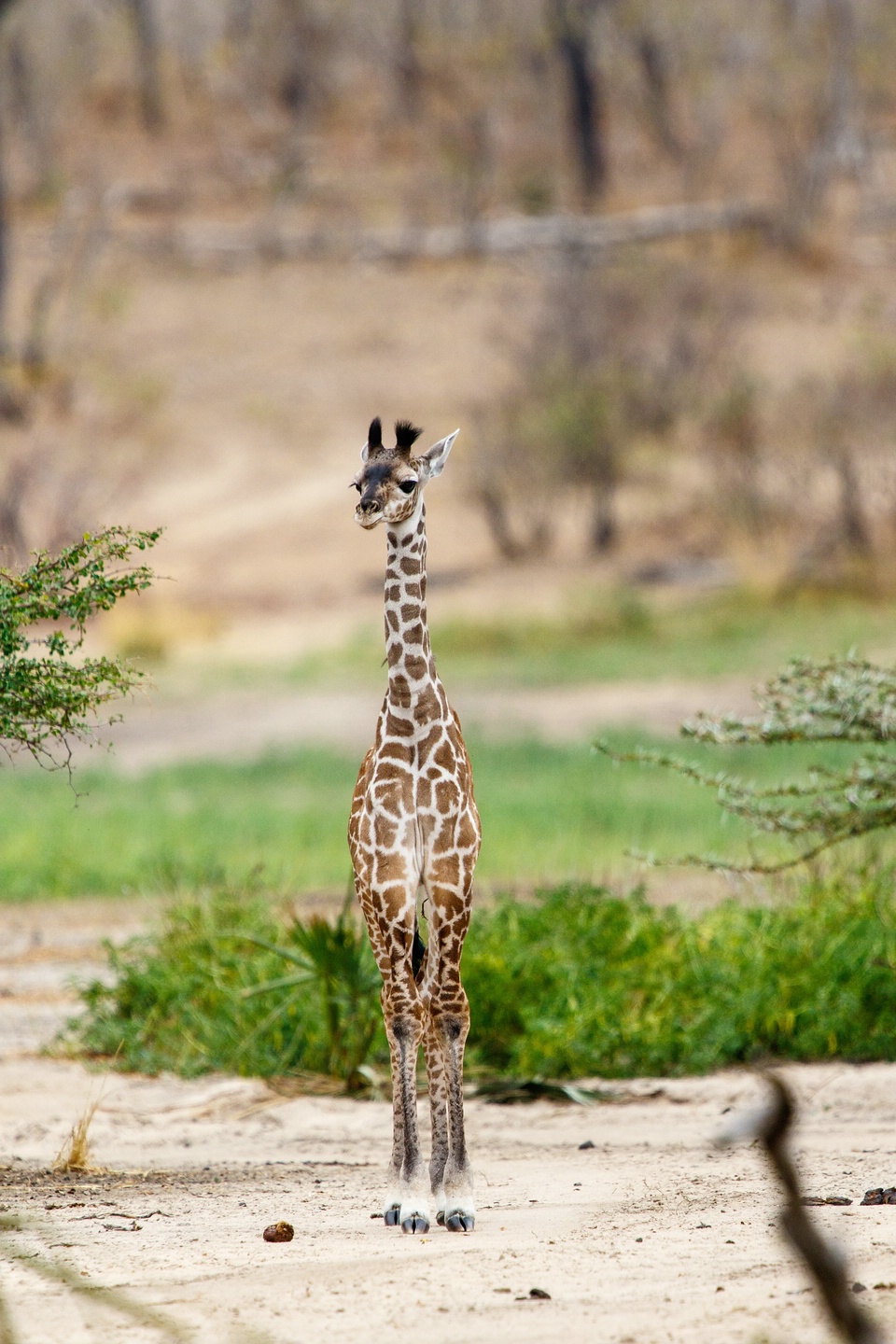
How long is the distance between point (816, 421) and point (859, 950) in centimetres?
2070

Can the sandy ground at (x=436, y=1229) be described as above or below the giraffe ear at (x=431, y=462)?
below

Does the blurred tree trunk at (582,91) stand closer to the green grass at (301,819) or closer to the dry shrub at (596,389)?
the dry shrub at (596,389)

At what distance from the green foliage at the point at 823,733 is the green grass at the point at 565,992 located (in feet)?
2.00

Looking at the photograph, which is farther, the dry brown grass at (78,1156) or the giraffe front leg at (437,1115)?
the dry brown grass at (78,1156)

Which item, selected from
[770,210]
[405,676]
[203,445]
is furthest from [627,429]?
[405,676]

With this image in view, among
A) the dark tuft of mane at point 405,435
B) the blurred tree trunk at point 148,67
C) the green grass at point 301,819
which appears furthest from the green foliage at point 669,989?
the blurred tree trunk at point 148,67

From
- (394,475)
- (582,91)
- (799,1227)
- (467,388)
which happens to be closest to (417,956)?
(394,475)

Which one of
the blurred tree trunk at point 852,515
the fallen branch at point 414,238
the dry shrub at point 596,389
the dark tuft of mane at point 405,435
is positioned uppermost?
the fallen branch at point 414,238

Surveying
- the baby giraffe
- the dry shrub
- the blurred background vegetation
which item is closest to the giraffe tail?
the baby giraffe

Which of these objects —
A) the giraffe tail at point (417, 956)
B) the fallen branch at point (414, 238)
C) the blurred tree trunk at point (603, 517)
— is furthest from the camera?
the fallen branch at point (414, 238)

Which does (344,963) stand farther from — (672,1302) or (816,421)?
(816,421)

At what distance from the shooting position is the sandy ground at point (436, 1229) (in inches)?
172

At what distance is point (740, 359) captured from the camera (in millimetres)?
34438

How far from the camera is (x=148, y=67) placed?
4959 cm
